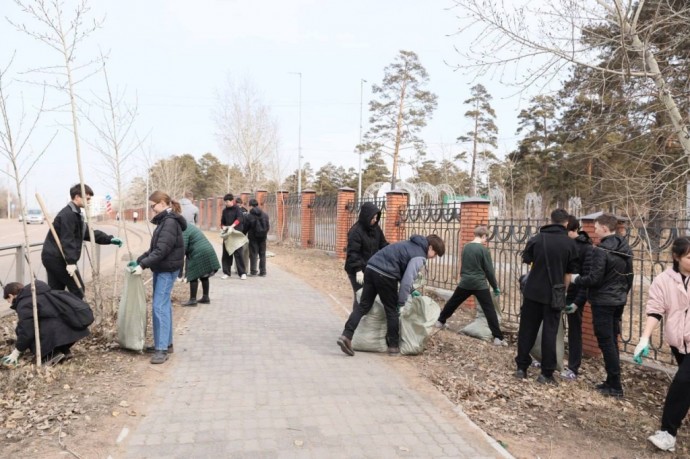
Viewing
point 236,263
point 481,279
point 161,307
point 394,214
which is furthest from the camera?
point 394,214

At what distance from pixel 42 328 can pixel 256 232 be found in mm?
6112

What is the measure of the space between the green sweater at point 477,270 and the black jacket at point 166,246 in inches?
139

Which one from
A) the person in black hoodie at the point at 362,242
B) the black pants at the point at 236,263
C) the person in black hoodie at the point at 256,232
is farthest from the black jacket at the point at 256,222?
the person in black hoodie at the point at 362,242

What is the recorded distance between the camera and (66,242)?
5.51 meters

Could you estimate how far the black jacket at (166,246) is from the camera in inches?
197

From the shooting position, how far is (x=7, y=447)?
3307 mm

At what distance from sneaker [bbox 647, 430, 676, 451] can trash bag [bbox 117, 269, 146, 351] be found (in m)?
Answer: 4.69

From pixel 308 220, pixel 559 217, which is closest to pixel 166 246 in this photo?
pixel 559 217


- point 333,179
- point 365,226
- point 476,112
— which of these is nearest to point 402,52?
point 476,112

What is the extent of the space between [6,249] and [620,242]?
738 cm

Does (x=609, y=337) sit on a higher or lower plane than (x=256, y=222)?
lower

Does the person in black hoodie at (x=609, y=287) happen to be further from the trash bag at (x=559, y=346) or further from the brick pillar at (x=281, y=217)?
the brick pillar at (x=281, y=217)

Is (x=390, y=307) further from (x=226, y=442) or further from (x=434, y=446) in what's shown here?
(x=226, y=442)

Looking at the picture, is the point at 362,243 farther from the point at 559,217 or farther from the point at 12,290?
the point at 12,290
